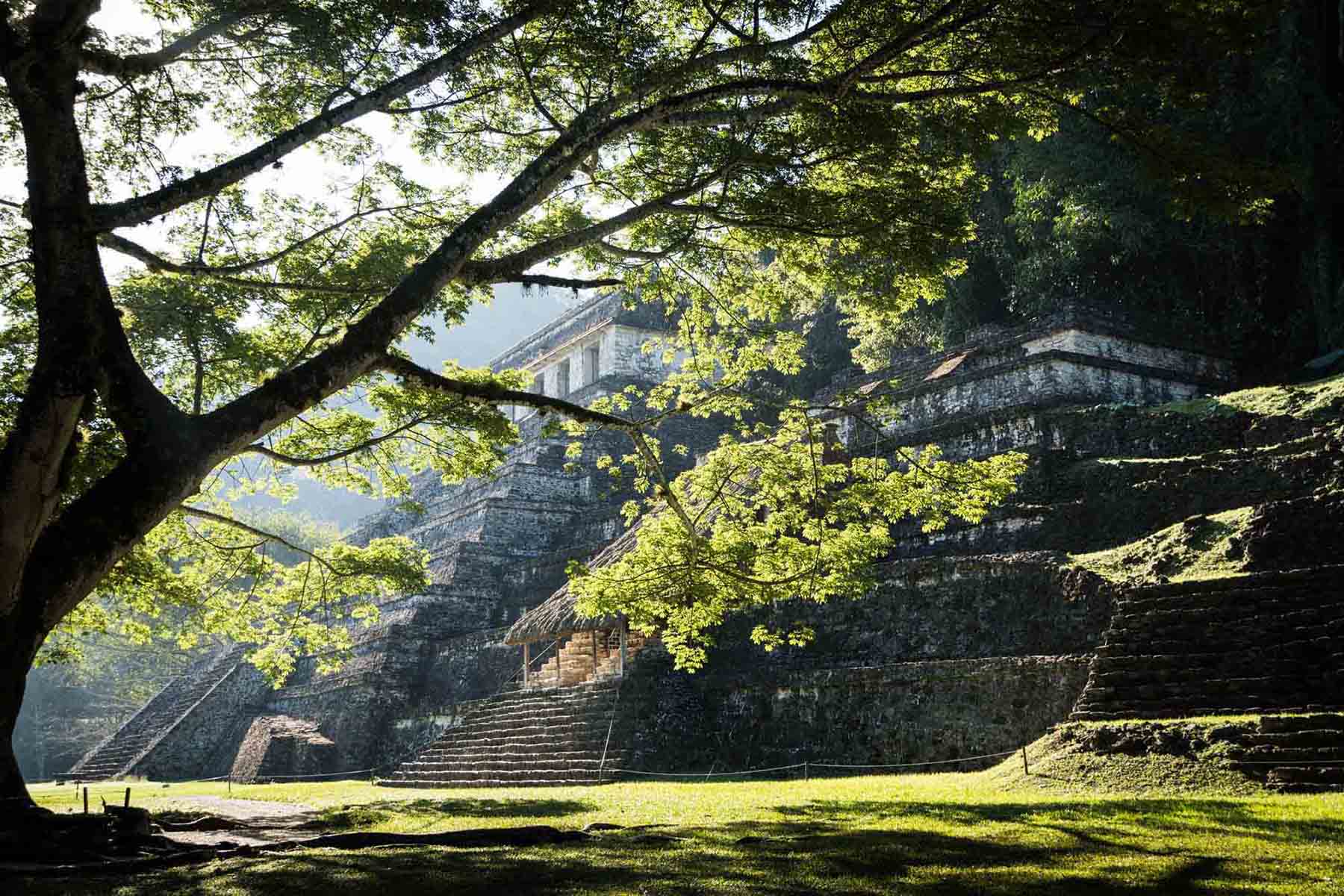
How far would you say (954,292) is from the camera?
2181cm

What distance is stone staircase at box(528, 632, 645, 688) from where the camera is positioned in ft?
50.8

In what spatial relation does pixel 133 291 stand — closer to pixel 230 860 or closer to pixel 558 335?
pixel 230 860

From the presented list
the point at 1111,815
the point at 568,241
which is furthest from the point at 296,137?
the point at 1111,815

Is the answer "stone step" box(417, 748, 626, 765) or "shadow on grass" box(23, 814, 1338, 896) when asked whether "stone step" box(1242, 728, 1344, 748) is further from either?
"stone step" box(417, 748, 626, 765)

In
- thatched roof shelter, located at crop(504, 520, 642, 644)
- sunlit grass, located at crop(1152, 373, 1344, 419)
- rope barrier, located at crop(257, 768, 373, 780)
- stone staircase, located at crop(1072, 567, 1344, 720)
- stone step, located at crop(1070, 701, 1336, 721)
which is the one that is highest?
sunlit grass, located at crop(1152, 373, 1344, 419)

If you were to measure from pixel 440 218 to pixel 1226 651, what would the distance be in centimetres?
803

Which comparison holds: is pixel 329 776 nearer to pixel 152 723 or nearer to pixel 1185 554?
pixel 152 723

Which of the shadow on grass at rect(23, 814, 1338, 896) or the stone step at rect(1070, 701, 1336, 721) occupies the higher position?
the stone step at rect(1070, 701, 1336, 721)

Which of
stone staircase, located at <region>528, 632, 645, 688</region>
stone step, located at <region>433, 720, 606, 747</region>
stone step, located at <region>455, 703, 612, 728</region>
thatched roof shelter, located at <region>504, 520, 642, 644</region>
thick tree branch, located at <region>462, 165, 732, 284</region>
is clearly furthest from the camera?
stone staircase, located at <region>528, 632, 645, 688</region>

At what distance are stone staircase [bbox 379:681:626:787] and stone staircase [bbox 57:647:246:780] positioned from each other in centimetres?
1060

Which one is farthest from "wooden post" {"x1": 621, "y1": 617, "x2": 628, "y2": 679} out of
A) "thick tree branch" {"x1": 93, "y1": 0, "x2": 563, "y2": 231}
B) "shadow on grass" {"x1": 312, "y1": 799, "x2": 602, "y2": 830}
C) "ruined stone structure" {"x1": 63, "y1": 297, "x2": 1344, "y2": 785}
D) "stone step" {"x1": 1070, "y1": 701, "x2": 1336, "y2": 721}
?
"thick tree branch" {"x1": 93, "y1": 0, "x2": 563, "y2": 231}

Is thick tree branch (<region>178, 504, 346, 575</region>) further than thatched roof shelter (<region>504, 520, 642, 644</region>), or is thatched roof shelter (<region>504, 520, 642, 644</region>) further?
thatched roof shelter (<region>504, 520, 642, 644</region>)

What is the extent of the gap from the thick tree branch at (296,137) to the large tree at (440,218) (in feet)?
0.08

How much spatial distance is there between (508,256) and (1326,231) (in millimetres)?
14239
